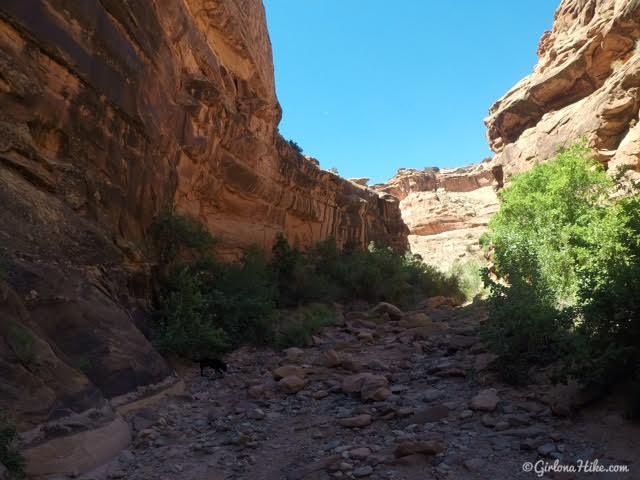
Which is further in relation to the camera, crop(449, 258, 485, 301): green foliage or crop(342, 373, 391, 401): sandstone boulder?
crop(449, 258, 485, 301): green foliage

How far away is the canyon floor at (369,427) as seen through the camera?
461 centimetres

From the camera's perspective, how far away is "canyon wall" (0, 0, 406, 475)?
5.07 meters

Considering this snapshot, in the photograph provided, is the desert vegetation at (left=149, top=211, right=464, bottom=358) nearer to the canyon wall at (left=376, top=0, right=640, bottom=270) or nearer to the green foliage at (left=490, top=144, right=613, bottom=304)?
the green foliage at (left=490, top=144, right=613, bottom=304)

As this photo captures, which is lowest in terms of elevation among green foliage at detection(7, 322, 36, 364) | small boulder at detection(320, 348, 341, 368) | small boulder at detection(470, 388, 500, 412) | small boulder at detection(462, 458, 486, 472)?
small boulder at detection(462, 458, 486, 472)

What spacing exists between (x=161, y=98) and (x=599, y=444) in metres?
11.7

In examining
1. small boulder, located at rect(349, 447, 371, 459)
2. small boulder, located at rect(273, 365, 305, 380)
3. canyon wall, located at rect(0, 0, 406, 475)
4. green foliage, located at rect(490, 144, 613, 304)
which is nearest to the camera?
small boulder, located at rect(349, 447, 371, 459)

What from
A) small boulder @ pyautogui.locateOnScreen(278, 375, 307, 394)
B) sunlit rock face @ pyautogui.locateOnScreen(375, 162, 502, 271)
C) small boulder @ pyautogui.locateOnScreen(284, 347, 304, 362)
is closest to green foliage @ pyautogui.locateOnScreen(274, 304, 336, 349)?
small boulder @ pyautogui.locateOnScreen(284, 347, 304, 362)

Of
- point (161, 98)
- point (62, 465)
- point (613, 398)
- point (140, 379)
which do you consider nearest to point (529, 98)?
point (161, 98)

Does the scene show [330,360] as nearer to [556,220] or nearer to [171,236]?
[171,236]

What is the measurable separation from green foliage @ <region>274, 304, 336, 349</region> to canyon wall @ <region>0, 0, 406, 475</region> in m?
3.62

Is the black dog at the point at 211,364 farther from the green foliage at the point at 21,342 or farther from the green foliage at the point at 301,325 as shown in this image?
the green foliage at the point at 21,342

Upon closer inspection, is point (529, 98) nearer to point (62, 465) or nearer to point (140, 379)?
point (140, 379)

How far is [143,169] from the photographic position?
36.1ft

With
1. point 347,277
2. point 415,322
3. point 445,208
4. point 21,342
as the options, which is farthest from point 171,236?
point 445,208
